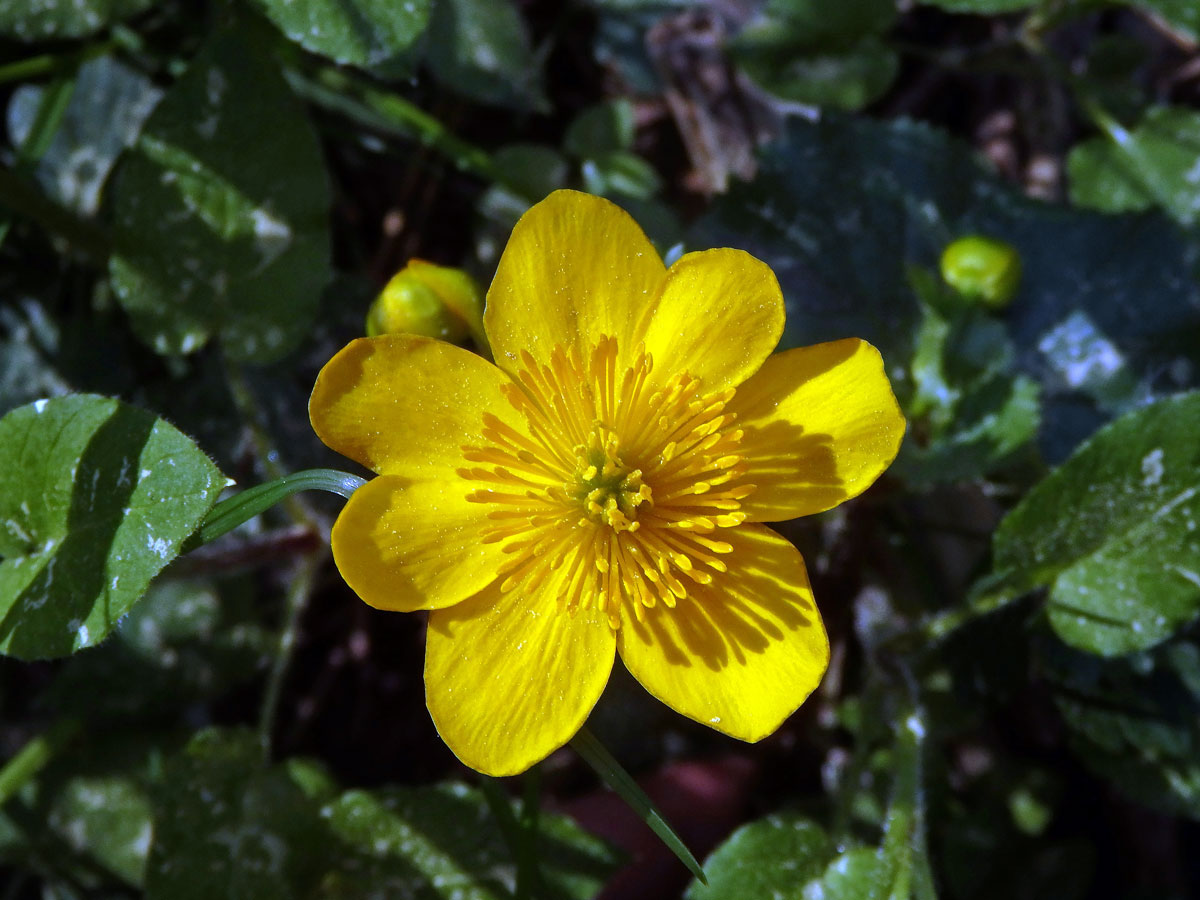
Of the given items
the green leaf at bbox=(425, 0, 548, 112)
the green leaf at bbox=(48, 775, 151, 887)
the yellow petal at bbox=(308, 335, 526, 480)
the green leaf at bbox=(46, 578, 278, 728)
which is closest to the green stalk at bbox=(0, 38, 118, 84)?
the green leaf at bbox=(425, 0, 548, 112)

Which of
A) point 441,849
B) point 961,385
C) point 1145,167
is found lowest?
point 441,849

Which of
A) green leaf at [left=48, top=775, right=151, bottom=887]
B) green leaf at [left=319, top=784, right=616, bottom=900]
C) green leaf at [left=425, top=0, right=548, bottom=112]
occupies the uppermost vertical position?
green leaf at [left=425, top=0, right=548, bottom=112]

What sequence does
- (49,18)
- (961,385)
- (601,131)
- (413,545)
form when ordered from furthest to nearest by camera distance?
1. (601,131)
2. (961,385)
3. (49,18)
4. (413,545)

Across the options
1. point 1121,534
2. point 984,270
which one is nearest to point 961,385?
point 984,270

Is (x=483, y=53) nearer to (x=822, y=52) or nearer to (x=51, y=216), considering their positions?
(x=822, y=52)

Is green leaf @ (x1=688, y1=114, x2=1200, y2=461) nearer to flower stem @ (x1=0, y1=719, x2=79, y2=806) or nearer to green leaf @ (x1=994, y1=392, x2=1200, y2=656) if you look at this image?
green leaf @ (x1=994, y1=392, x2=1200, y2=656)

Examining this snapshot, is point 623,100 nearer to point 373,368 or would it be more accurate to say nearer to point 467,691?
point 373,368

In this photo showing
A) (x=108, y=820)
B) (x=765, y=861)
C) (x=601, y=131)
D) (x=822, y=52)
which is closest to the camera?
(x=765, y=861)
